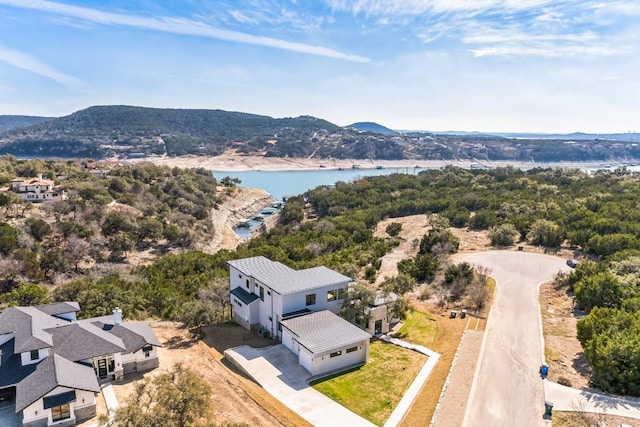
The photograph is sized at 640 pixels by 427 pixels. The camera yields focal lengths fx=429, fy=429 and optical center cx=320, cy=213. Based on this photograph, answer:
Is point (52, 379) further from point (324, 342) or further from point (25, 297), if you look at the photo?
point (25, 297)

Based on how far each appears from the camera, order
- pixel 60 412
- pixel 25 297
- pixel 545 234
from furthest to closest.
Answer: pixel 545 234 < pixel 25 297 < pixel 60 412

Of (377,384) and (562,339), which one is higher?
(562,339)

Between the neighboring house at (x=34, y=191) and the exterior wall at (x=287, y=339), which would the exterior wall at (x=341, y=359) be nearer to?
the exterior wall at (x=287, y=339)

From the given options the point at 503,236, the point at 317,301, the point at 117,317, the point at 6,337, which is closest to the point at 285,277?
the point at 317,301

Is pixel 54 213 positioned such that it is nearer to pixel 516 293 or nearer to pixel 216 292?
pixel 216 292

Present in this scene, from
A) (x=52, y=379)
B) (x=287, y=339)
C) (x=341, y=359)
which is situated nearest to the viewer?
(x=52, y=379)

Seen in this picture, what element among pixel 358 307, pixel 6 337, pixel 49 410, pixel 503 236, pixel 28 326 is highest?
pixel 28 326
